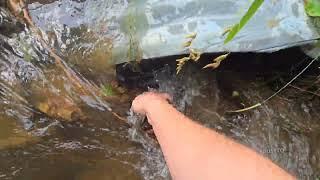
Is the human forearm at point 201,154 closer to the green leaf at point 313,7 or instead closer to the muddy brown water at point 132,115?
the muddy brown water at point 132,115

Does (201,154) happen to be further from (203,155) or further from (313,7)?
(313,7)

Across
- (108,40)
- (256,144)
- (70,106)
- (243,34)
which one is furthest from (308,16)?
(70,106)

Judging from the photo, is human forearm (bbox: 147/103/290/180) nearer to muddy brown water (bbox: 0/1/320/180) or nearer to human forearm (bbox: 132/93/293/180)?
human forearm (bbox: 132/93/293/180)

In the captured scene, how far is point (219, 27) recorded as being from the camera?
2074 millimetres

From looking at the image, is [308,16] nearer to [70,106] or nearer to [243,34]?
[243,34]

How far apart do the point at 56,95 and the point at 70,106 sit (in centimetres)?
8

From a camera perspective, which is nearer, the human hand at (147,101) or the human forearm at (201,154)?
the human forearm at (201,154)

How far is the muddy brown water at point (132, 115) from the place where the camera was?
2143mm

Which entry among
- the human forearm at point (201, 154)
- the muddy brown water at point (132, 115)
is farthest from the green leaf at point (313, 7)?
the human forearm at point (201, 154)

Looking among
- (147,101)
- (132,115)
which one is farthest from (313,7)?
(132,115)

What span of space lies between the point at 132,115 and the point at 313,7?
808mm

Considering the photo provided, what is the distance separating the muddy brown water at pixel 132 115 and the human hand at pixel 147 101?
13 cm

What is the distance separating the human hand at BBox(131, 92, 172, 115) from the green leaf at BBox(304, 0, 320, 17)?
1.92ft

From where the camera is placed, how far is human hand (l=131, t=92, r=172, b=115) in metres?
1.96
